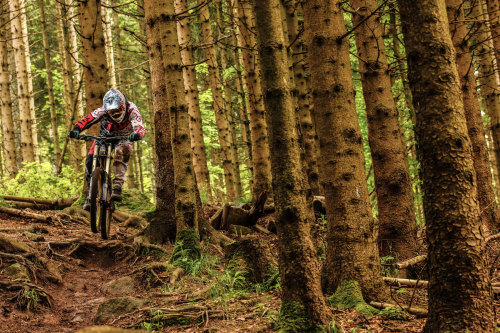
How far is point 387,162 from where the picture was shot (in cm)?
613

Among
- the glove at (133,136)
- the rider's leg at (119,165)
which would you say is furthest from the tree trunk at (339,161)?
the rider's leg at (119,165)

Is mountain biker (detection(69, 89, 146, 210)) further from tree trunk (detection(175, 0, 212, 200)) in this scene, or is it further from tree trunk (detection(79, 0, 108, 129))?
tree trunk (detection(175, 0, 212, 200))

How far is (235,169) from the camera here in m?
16.0

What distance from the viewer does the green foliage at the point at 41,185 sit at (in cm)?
1090

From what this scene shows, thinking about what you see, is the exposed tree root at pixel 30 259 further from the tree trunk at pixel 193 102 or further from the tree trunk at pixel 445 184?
the tree trunk at pixel 193 102

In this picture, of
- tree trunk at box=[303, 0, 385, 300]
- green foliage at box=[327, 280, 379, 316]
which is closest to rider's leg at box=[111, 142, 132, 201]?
tree trunk at box=[303, 0, 385, 300]

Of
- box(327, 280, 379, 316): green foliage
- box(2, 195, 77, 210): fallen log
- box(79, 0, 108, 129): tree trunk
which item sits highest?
box(79, 0, 108, 129): tree trunk

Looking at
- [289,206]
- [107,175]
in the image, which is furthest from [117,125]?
[289,206]

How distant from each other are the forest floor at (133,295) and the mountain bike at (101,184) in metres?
0.35

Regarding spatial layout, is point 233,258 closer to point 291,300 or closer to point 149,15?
point 291,300

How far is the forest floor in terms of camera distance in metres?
3.99

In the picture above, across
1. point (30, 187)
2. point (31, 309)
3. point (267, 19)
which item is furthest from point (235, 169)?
point (267, 19)

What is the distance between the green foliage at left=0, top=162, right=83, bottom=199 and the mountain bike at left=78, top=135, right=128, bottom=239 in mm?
4444

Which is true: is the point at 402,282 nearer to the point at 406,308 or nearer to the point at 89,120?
the point at 406,308
